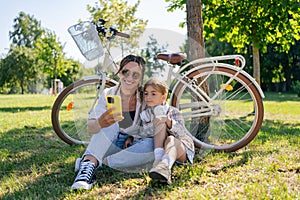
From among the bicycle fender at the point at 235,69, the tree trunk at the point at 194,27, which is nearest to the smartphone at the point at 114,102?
the bicycle fender at the point at 235,69

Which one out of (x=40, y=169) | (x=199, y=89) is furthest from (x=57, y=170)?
(x=199, y=89)

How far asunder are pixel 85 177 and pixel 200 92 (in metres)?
1.48

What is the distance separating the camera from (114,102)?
2.91 m

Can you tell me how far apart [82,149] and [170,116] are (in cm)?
122

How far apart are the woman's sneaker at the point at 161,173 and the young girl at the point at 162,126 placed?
19cm

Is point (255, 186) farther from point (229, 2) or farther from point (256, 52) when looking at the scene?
point (256, 52)

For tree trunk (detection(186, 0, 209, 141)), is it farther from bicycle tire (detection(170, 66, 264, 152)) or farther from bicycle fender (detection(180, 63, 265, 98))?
bicycle fender (detection(180, 63, 265, 98))

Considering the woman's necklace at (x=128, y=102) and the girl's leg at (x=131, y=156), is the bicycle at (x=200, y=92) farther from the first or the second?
the girl's leg at (x=131, y=156)

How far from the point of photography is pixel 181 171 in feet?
9.04

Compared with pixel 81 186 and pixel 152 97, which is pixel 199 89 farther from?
pixel 81 186

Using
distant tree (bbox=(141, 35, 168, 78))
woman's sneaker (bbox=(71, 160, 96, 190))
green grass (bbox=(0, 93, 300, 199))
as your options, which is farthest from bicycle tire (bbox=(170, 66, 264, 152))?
woman's sneaker (bbox=(71, 160, 96, 190))

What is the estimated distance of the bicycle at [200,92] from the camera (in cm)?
332

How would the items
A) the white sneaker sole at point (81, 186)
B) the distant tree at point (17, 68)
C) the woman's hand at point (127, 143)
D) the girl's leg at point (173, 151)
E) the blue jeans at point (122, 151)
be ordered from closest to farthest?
the white sneaker sole at point (81, 186) < the girl's leg at point (173, 151) < the blue jeans at point (122, 151) < the woman's hand at point (127, 143) < the distant tree at point (17, 68)

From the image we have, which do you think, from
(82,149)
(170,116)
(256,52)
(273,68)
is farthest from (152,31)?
(273,68)
